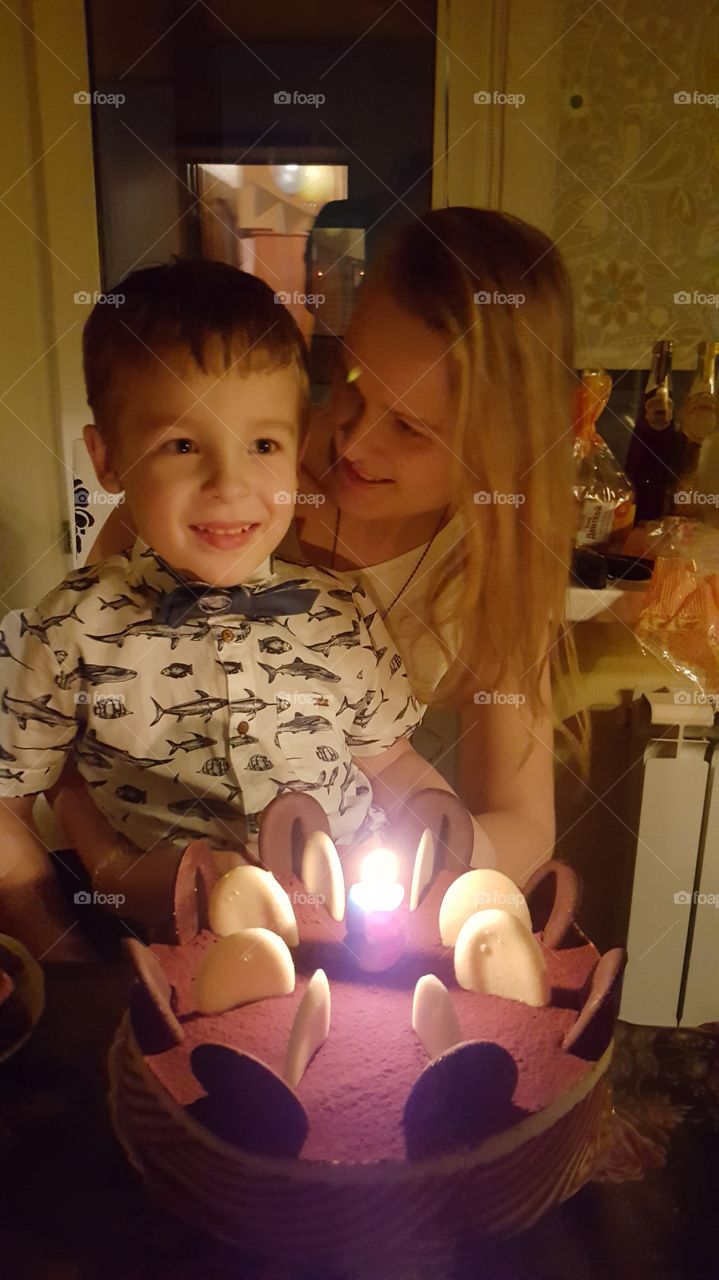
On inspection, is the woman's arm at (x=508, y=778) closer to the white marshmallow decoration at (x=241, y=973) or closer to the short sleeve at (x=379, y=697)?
the short sleeve at (x=379, y=697)

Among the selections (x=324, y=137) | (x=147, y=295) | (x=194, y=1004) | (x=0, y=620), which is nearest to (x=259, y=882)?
(x=194, y=1004)

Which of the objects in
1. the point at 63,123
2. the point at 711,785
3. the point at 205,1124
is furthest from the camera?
the point at 711,785

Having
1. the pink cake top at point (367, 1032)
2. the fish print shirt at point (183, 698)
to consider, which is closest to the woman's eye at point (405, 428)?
the fish print shirt at point (183, 698)

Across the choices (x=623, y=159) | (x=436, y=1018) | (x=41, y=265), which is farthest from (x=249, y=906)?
(x=623, y=159)

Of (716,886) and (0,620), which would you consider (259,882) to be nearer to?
(0,620)

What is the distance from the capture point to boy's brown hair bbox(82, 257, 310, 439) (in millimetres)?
528

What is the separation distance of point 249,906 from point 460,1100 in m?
0.19

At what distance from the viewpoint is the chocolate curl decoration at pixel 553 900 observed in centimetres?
57

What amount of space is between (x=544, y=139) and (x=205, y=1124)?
649 millimetres

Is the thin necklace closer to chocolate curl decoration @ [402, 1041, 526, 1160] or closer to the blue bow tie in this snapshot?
the blue bow tie

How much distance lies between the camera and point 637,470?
66cm

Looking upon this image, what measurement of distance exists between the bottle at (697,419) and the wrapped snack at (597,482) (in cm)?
5

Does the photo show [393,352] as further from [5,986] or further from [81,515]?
[5,986]

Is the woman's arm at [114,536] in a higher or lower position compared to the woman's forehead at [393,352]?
lower
